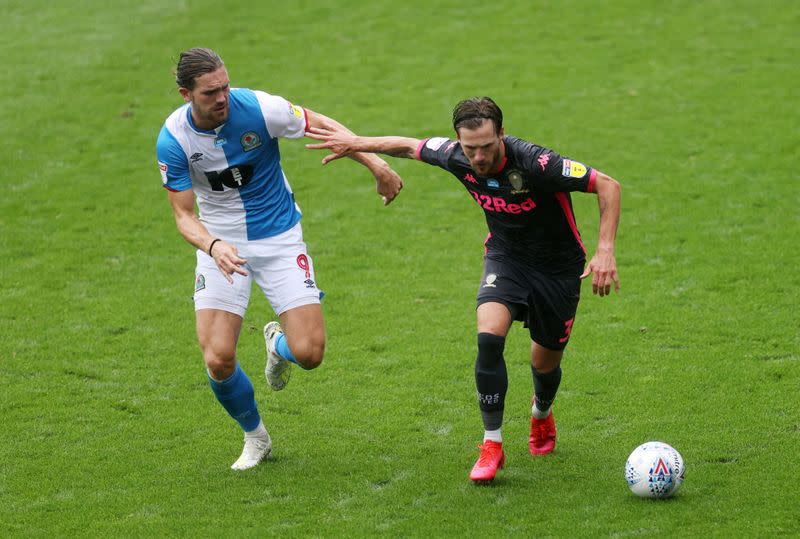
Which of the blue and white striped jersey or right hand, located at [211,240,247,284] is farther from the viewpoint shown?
the blue and white striped jersey

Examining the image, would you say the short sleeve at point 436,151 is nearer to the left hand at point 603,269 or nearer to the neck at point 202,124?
the left hand at point 603,269

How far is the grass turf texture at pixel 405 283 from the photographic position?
24.5ft

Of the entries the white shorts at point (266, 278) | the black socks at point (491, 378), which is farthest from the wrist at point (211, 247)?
the black socks at point (491, 378)

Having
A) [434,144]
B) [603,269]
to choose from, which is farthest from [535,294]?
[434,144]

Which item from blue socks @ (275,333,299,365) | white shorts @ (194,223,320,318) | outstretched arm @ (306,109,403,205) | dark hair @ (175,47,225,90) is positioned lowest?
blue socks @ (275,333,299,365)

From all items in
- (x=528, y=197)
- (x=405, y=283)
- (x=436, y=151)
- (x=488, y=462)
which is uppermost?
(x=436, y=151)

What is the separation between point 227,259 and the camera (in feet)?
23.5

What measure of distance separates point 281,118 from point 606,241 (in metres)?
2.49

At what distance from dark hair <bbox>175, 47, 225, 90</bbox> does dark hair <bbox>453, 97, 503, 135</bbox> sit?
1.64 meters

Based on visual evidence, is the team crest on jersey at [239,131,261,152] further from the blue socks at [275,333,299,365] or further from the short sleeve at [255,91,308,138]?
the blue socks at [275,333,299,365]

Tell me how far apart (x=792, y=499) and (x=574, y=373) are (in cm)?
302

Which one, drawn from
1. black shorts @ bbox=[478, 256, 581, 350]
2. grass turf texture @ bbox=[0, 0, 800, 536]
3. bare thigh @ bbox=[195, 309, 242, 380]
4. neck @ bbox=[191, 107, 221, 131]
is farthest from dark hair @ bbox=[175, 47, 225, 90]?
grass turf texture @ bbox=[0, 0, 800, 536]

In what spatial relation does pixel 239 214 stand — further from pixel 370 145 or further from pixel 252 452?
pixel 252 452

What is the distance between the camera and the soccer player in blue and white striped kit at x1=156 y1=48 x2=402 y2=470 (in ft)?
25.4
